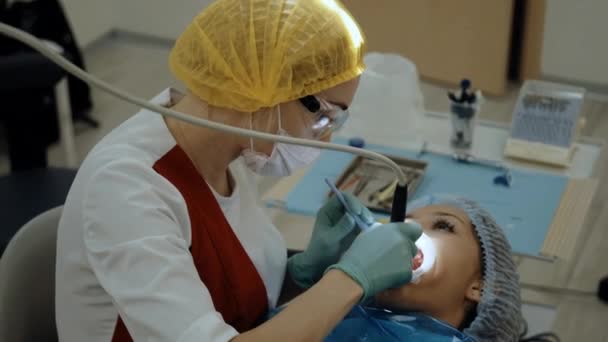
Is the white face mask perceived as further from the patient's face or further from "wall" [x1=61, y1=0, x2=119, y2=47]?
"wall" [x1=61, y1=0, x2=119, y2=47]

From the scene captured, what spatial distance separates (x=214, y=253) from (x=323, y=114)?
0.33 meters

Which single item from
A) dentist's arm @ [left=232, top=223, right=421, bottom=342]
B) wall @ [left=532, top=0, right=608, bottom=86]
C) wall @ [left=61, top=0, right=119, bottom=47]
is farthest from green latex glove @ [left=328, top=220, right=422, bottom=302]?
wall @ [left=61, top=0, right=119, bottom=47]

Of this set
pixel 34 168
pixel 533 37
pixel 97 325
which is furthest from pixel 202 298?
pixel 533 37

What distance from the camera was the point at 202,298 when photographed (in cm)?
128

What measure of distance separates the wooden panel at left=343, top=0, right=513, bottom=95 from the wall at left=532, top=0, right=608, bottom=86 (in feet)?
0.91

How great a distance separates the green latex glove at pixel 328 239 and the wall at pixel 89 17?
2.98 metres

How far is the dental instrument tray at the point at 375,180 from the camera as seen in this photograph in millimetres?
1989

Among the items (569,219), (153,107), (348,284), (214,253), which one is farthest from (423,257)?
(153,107)

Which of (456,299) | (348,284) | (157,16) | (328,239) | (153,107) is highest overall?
(153,107)

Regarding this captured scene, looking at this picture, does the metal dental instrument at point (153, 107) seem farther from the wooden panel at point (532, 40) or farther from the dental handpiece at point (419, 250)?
the wooden panel at point (532, 40)

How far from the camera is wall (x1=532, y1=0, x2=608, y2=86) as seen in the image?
150 inches

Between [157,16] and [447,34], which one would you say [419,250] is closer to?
[447,34]

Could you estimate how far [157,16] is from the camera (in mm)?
4629

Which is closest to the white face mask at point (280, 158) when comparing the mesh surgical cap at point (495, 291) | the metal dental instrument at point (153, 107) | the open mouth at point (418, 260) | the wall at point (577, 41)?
the metal dental instrument at point (153, 107)
